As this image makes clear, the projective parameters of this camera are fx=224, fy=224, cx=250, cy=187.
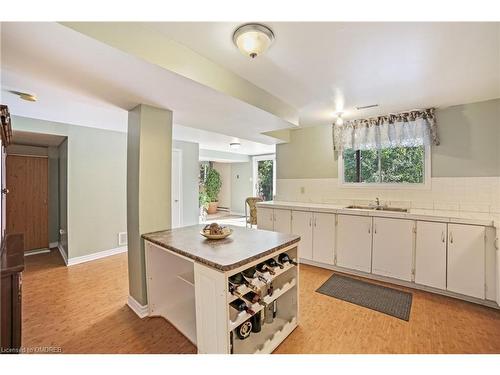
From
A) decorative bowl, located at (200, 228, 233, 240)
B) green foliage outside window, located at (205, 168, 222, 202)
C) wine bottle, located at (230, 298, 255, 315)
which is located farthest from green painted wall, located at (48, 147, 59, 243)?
wine bottle, located at (230, 298, 255, 315)

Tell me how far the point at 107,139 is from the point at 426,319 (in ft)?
15.7

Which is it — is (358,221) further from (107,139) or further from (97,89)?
(107,139)

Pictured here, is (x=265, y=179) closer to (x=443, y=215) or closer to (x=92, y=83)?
(x=443, y=215)

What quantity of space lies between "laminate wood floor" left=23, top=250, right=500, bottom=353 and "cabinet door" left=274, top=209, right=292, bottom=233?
1042mm

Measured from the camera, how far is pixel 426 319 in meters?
2.01

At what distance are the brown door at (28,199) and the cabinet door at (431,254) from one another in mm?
5820

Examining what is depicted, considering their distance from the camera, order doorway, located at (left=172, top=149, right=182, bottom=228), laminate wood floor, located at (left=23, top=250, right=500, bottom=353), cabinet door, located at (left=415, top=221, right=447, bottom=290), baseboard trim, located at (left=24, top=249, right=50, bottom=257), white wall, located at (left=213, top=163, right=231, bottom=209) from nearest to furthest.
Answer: laminate wood floor, located at (left=23, top=250, right=500, bottom=353)
cabinet door, located at (left=415, top=221, right=447, bottom=290)
baseboard trim, located at (left=24, top=249, right=50, bottom=257)
doorway, located at (left=172, top=149, right=182, bottom=228)
white wall, located at (left=213, top=163, right=231, bottom=209)

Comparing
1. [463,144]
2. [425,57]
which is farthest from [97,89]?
[463,144]

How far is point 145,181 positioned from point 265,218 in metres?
2.21

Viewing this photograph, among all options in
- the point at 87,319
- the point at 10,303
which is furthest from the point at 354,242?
the point at 10,303

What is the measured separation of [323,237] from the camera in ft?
10.4

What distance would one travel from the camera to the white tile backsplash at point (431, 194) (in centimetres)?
254

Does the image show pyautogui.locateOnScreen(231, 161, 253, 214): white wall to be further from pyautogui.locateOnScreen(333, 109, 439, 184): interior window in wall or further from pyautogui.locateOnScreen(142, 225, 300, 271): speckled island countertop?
pyautogui.locateOnScreen(142, 225, 300, 271): speckled island countertop

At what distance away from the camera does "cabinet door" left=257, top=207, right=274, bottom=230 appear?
3726 mm
